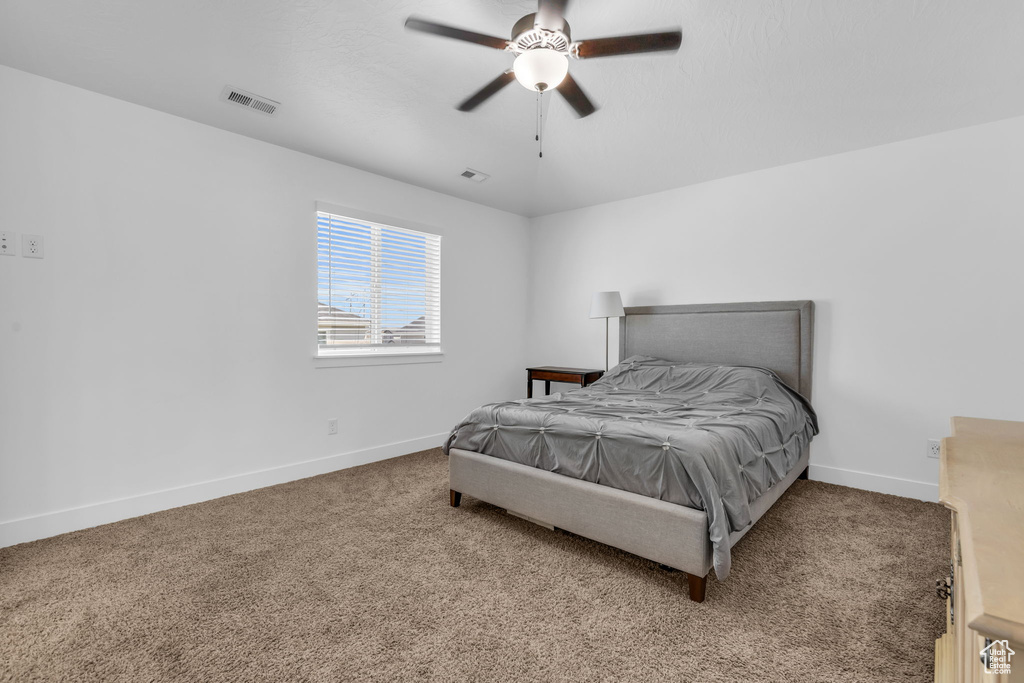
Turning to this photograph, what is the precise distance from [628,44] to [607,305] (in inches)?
100

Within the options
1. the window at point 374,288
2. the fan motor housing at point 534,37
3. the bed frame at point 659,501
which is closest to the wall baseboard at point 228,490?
the bed frame at point 659,501

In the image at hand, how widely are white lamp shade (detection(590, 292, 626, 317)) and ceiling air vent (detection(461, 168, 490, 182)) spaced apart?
1.48 m

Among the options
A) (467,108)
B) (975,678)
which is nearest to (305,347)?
(467,108)

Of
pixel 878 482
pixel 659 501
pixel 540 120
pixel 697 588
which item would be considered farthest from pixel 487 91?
pixel 878 482

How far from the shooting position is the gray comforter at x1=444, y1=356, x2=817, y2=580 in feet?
6.23

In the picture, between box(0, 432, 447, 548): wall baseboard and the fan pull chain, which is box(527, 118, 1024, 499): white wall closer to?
the fan pull chain

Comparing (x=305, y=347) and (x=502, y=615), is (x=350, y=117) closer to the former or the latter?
(x=305, y=347)

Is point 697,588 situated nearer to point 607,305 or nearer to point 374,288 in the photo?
point 607,305

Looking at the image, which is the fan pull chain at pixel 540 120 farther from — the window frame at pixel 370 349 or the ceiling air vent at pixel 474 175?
the window frame at pixel 370 349

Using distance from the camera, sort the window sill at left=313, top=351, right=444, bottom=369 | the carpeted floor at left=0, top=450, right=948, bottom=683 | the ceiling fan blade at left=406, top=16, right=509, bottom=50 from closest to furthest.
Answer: the carpeted floor at left=0, top=450, right=948, bottom=683 → the ceiling fan blade at left=406, top=16, right=509, bottom=50 → the window sill at left=313, top=351, right=444, bottom=369

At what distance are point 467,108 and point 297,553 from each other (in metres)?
2.37

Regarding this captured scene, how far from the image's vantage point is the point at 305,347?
3.42 meters

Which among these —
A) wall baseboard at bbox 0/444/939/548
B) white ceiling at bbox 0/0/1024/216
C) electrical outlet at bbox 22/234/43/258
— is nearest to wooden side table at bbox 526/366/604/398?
wall baseboard at bbox 0/444/939/548

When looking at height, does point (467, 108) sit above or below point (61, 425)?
above
